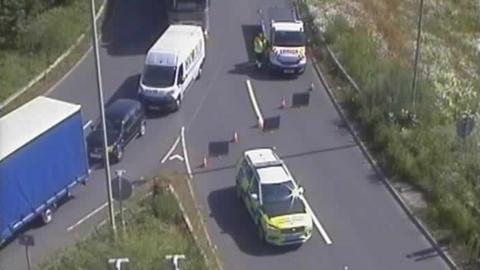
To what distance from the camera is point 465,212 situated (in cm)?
2914

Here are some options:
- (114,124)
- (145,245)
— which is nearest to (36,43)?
(114,124)

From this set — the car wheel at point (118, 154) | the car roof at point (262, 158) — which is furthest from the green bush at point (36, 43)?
the car roof at point (262, 158)

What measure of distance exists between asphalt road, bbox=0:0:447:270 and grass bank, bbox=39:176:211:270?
1.07 meters

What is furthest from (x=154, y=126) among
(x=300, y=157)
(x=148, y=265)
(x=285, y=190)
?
(x=148, y=265)

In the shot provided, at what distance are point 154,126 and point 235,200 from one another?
569cm

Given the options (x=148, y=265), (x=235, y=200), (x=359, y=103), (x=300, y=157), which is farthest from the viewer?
(x=359, y=103)

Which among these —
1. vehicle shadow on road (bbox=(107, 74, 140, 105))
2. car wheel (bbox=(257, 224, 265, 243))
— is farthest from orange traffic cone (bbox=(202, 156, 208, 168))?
vehicle shadow on road (bbox=(107, 74, 140, 105))

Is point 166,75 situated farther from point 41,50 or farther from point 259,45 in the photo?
point 41,50

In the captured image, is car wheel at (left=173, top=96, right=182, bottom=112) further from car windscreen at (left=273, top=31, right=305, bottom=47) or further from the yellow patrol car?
the yellow patrol car

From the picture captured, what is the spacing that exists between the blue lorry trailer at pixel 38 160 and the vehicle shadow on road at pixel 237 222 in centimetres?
423

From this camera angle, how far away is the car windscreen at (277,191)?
2875 centimetres

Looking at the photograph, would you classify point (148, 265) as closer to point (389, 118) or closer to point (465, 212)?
point (465, 212)

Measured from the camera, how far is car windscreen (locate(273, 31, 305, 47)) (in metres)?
39.1

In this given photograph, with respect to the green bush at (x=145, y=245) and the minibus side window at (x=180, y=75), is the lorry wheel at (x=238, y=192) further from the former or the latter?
the minibus side window at (x=180, y=75)
